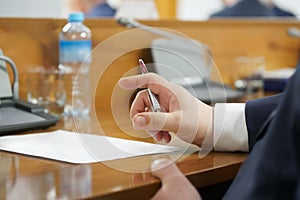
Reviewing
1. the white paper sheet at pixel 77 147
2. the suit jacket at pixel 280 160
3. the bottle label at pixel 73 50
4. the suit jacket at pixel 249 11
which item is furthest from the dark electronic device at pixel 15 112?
the suit jacket at pixel 249 11

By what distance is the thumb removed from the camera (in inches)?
39.8

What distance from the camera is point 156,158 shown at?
0.98 meters

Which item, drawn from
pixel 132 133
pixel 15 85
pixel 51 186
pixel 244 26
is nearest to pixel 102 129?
pixel 132 133

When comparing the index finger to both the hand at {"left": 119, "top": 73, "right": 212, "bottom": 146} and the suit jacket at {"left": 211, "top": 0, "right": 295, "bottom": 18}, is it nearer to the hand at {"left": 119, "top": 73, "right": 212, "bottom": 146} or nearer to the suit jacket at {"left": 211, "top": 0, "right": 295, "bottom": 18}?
the hand at {"left": 119, "top": 73, "right": 212, "bottom": 146}

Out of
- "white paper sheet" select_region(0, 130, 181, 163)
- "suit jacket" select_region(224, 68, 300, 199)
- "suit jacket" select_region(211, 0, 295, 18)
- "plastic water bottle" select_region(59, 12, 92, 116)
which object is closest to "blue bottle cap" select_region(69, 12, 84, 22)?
"plastic water bottle" select_region(59, 12, 92, 116)

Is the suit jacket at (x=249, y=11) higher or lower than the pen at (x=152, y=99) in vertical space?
higher

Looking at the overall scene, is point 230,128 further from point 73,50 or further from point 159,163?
point 73,50

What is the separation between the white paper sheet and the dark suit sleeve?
0.14m

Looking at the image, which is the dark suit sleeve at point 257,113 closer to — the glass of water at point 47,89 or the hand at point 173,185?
the hand at point 173,185

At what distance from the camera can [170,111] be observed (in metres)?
1.06

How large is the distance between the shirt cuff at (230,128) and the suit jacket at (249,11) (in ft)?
9.17

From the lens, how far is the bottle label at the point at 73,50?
57.0 inches

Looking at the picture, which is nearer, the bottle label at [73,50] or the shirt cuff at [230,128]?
the shirt cuff at [230,128]

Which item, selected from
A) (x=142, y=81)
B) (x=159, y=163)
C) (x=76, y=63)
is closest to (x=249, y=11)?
(x=76, y=63)
